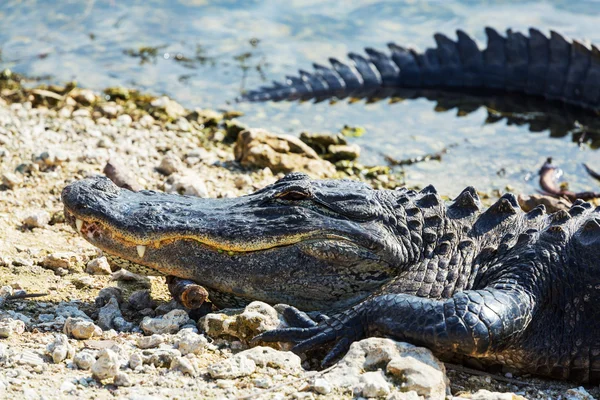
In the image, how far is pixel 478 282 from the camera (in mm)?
4145

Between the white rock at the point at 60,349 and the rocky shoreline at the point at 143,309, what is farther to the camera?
the white rock at the point at 60,349

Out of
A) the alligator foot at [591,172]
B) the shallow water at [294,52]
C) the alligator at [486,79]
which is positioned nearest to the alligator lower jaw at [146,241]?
the shallow water at [294,52]

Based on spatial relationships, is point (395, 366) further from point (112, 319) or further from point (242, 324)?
point (112, 319)

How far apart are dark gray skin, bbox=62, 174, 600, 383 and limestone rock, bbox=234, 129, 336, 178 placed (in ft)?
7.87

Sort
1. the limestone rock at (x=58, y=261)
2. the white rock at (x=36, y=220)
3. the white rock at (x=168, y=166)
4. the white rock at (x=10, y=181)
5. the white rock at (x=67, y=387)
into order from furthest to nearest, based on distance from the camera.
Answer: the white rock at (x=168, y=166) → the white rock at (x=10, y=181) → the white rock at (x=36, y=220) → the limestone rock at (x=58, y=261) → the white rock at (x=67, y=387)

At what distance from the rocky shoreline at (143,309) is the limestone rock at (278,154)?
1 centimetres

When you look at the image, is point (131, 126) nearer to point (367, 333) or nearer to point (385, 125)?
point (385, 125)

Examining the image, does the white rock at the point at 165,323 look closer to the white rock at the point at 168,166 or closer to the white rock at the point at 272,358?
the white rock at the point at 272,358

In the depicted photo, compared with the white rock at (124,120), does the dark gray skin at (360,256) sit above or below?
above

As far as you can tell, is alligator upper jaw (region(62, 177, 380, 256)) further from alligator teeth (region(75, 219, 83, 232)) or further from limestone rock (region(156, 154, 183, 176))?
limestone rock (region(156, 154, 183, 176))

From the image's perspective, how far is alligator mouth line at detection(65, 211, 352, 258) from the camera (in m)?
4.02

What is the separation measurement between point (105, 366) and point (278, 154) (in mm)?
3708

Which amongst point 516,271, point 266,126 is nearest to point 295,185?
point 516,271

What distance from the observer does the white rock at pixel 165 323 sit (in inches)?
152
